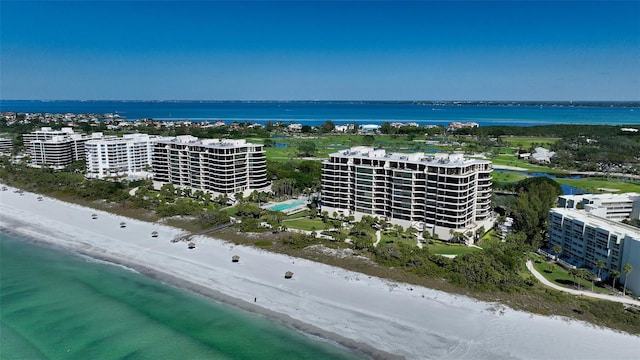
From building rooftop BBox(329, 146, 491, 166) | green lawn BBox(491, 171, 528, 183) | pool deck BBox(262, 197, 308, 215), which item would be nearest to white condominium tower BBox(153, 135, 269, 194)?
pool deck BBox(262, 197, 308, 215)

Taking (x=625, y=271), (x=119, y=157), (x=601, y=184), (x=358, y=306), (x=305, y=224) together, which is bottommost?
(x=358, y=306)

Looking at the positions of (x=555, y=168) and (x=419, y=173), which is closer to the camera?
(x=419, y=173)

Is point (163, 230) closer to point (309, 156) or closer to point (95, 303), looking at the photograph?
point (95, 303)

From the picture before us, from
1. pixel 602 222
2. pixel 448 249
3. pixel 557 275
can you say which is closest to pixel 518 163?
pixel 602 222

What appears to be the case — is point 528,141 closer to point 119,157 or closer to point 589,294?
point 589,294

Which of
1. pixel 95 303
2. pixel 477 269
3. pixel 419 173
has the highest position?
pixel 419 173

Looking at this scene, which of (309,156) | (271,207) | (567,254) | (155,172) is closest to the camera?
(567,254)

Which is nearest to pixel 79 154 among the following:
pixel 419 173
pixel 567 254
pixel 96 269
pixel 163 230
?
pixel 163 230
